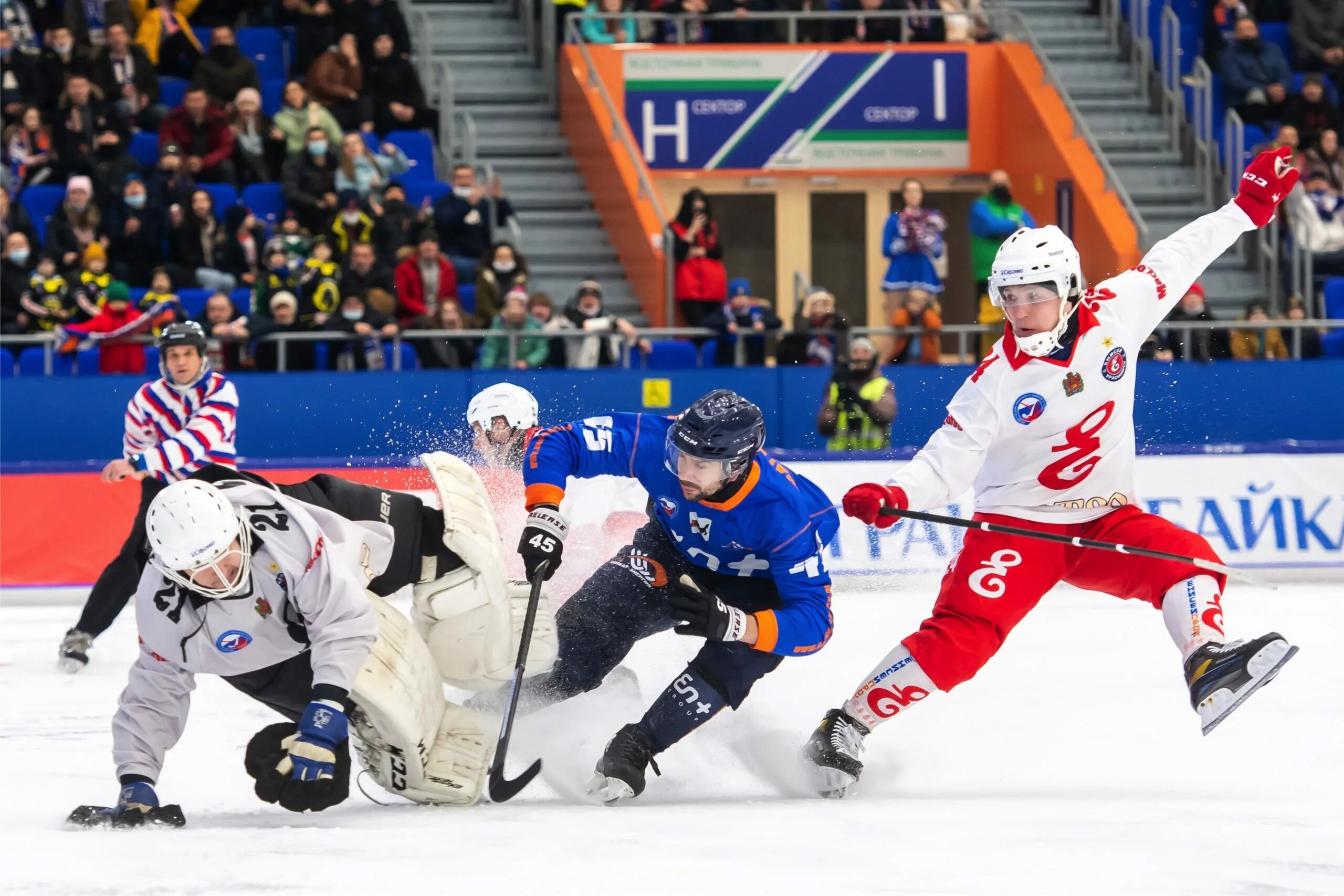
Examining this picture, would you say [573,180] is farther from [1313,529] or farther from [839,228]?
[1313,529]

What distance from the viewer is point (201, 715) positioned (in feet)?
20.0

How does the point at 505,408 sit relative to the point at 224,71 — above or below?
below

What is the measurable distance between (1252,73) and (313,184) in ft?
24.3

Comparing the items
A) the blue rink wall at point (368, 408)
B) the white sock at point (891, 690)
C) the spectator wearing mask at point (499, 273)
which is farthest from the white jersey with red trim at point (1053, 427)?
the spectator wearing mask at point (499, 273)

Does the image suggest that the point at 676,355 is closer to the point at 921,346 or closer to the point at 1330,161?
the point at 921,346

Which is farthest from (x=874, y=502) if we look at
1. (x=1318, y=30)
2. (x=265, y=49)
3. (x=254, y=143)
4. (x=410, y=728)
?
(x=1318, y=30)

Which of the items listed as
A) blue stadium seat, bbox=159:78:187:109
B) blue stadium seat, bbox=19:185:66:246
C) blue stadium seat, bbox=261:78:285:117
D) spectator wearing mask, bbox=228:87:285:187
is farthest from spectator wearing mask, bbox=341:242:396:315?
blue stadium seat, bbox=159:78:187:109

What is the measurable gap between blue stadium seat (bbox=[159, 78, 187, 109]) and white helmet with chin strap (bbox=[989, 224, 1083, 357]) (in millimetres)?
9517

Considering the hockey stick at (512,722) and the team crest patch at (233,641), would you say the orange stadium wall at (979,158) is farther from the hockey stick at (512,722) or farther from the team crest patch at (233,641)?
the team crest patch at (233,641)

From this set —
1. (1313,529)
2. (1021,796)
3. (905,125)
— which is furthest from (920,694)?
(905,125)

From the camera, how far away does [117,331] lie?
10.7 metres

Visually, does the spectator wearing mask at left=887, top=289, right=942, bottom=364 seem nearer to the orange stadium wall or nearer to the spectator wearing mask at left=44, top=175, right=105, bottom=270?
the orange stadium wall

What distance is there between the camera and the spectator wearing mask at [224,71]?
12.7 m

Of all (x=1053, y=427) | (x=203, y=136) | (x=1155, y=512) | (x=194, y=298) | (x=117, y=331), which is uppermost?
(x=203, y=136)
